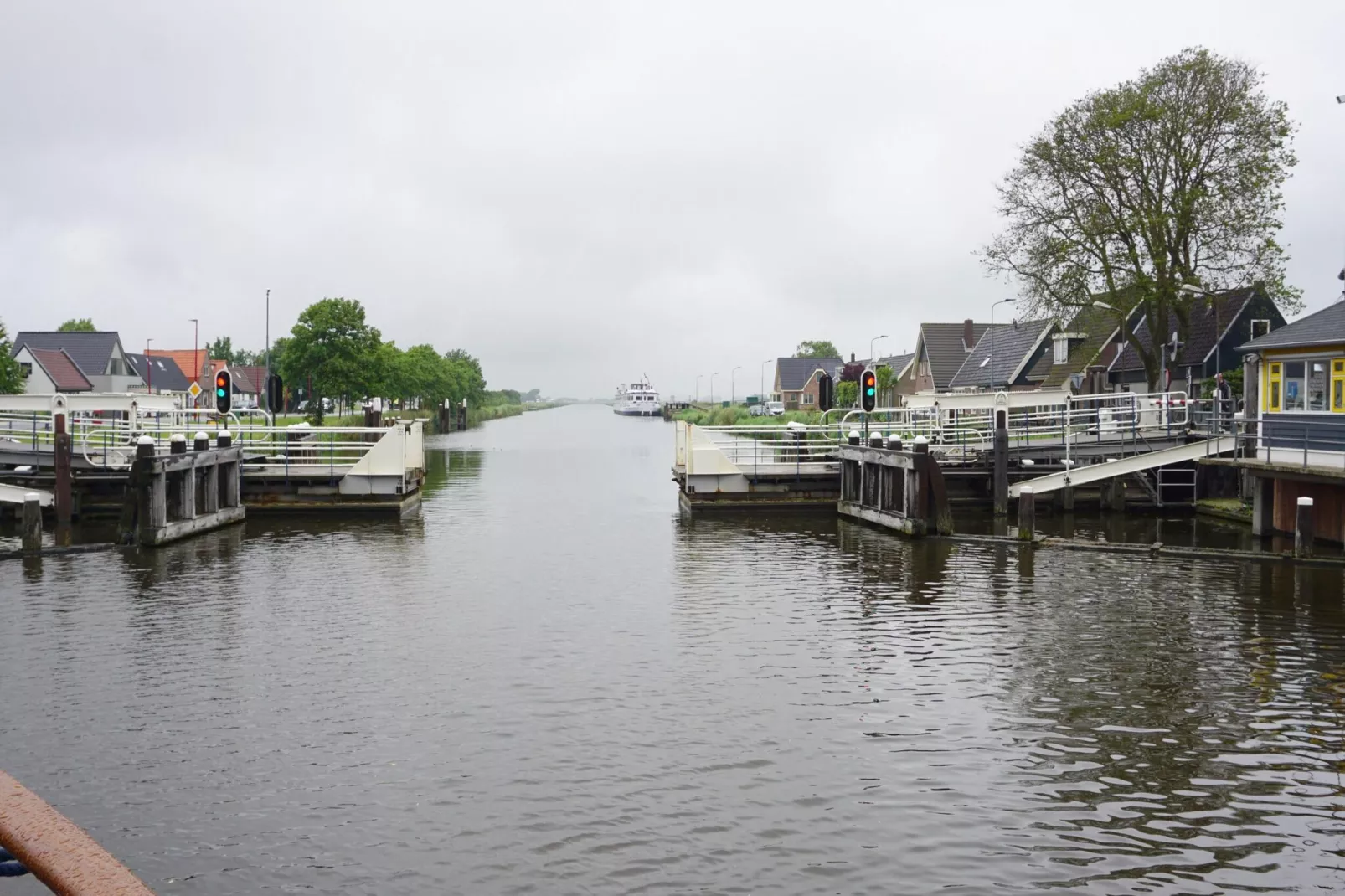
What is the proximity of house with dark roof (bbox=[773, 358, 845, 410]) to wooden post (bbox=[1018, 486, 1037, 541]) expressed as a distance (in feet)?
345

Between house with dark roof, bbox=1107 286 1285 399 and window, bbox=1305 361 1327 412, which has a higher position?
house with dark roof, bbox=1107 286 1285 399

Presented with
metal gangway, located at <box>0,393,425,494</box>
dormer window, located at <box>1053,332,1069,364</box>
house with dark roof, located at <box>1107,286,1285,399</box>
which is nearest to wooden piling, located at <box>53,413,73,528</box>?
metal gangway, located at <box>0,393,425,494</box>

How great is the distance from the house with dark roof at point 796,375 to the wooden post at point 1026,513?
345 feet

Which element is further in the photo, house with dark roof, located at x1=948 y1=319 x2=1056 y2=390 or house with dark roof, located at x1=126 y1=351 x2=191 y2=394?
house with dark roof, located at x1=126 y1=351 x2=191 y2=394

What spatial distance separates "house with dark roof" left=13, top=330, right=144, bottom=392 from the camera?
279 ft

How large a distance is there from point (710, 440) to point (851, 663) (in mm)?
20064

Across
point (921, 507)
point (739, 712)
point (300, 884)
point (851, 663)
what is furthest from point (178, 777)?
point (921, 507)

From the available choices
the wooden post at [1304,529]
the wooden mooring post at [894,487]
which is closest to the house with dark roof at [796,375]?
the wooden mooring post at [894,487]

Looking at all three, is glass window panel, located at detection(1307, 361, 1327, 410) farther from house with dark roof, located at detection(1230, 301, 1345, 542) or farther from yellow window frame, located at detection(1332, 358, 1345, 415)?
yellow window frame, located at detection(1332, 358, 1345, 415)

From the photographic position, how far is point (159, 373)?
110 meters

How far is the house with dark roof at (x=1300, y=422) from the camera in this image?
78.0ft

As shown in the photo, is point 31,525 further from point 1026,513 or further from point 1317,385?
point 1317,385

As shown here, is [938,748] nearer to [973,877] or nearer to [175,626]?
[973,877]

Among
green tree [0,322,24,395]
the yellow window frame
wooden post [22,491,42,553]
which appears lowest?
wooden post [22,491,42,553]
